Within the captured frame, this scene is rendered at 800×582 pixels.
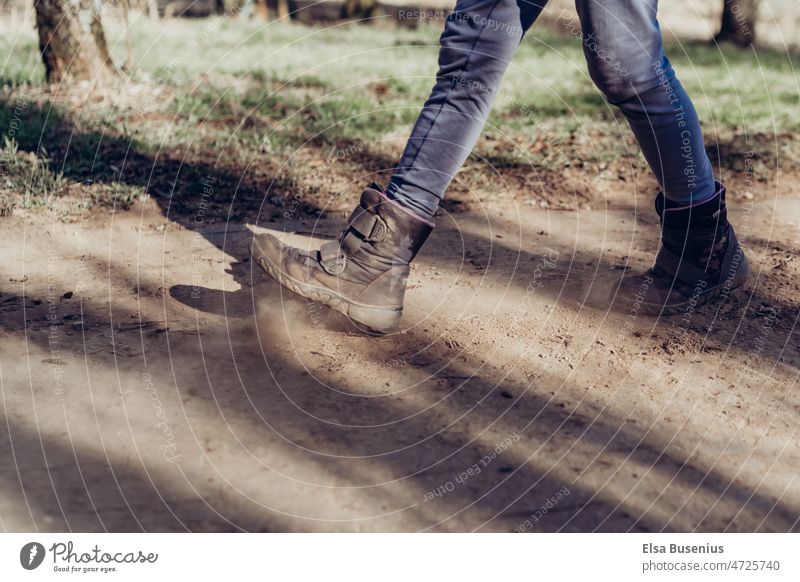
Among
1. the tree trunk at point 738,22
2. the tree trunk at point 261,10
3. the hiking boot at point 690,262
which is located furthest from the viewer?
the tree trunk at point 261,10

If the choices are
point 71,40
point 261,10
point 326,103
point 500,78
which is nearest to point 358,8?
point 261,10

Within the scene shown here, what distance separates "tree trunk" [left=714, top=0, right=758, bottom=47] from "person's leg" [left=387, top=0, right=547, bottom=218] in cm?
1064

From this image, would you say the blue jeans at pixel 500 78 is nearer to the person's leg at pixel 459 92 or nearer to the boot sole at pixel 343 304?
the person's leg at pixel 459 92

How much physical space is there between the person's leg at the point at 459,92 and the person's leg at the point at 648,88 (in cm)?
25

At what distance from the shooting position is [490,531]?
6.52ft

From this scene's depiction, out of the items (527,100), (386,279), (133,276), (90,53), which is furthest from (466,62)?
(90,53)

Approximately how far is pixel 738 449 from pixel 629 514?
451mm

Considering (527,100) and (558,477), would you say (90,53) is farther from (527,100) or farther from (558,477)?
(558,477)

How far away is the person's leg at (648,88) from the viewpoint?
Answer: 8.82 feet

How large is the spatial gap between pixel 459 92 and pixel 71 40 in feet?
14.6

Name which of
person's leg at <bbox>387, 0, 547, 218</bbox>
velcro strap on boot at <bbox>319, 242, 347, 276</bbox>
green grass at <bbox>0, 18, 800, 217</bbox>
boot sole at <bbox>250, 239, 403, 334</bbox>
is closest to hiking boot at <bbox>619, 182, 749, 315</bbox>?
person's leg at <bbox>387, 0, 547, 218</bbox>

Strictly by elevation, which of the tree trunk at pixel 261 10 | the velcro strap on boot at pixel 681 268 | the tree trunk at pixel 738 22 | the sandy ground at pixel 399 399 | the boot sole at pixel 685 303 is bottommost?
the sandy ground at pixel 399 399

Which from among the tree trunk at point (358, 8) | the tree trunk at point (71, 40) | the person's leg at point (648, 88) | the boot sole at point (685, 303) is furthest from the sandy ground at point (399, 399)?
the tree trunk at point (358, 8)

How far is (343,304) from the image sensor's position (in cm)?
289
